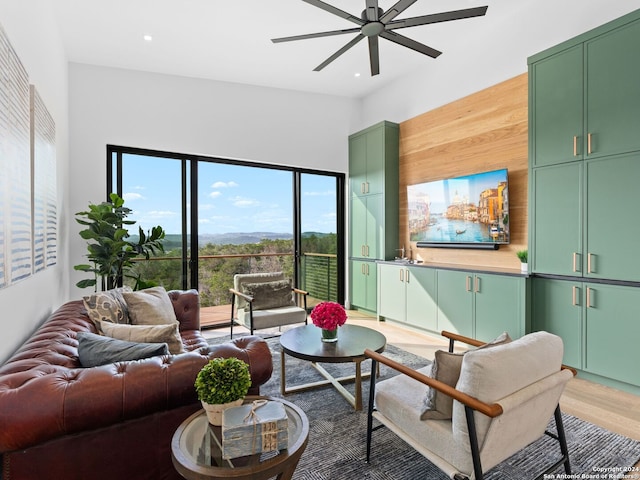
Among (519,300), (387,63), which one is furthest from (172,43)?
(519,300)

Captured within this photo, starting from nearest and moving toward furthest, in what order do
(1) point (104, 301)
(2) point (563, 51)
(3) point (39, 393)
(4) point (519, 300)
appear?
(3) point (39, 393) → (1) point (104, 301) → (2) point (563, 51) → (4) point (519, 300)

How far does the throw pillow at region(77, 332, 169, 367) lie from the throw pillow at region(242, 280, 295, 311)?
2.34 metres

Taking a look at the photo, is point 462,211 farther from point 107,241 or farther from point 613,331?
point 107,241

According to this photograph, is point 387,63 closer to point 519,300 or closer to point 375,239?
point 375,239

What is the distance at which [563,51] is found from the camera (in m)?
3.13

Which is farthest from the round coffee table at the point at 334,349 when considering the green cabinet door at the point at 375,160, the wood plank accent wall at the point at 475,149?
the green cabinet door at the point at 375,160

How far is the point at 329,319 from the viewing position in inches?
107

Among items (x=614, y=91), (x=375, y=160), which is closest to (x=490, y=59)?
(x=614, y=91)

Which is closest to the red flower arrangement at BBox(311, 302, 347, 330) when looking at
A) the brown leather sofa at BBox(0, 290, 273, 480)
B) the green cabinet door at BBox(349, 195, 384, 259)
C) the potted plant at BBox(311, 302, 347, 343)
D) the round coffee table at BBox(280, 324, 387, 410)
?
the potted plant at BBox(311, 302, 347, 343)

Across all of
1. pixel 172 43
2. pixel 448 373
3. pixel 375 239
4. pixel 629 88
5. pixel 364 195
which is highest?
pixel 172 43

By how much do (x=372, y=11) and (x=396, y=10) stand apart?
0.23 meters

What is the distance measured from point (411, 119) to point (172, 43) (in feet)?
10.5

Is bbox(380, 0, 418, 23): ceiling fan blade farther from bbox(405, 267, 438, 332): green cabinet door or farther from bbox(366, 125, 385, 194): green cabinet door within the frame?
bbox(405, 267, 438, 332): green cabinet door

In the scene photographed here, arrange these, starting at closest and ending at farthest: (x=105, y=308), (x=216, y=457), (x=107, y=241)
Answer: (x=216, y=457) → (x=105, y=308) → (x=107, y=241)
